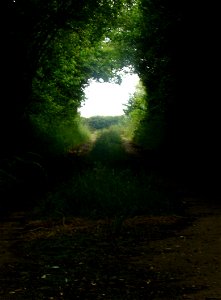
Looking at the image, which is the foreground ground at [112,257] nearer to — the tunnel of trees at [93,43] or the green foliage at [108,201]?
the green foliage at [108,201]

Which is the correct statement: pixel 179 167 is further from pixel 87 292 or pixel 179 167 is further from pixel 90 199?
pixel 87 292

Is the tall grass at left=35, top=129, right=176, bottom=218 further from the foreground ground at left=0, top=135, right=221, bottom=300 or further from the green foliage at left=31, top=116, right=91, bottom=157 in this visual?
the green foliage at left=31, top=116, right=91, bottom=157

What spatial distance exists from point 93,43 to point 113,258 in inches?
774

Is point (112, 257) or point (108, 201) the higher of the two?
point (108, 201)

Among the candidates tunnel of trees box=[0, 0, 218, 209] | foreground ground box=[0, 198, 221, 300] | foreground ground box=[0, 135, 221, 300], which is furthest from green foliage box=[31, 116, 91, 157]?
foreground ground box=[0, 198, 221, 300]

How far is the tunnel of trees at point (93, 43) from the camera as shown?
12.4 m

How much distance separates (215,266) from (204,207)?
14.2ft

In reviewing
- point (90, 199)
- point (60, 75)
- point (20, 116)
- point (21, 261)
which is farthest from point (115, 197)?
point (60, 75)

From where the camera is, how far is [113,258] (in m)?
5.11

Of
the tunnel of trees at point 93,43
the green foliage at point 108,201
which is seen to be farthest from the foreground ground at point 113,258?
the tunnel of trees at point 93,43

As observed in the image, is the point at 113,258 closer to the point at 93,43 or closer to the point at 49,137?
the point at 49,137

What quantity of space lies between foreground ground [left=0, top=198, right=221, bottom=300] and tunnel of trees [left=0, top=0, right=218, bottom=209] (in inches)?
151

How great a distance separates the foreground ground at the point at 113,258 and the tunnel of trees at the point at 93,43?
12.6 feet

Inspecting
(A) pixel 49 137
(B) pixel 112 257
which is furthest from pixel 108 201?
(A) pixel 49 137
